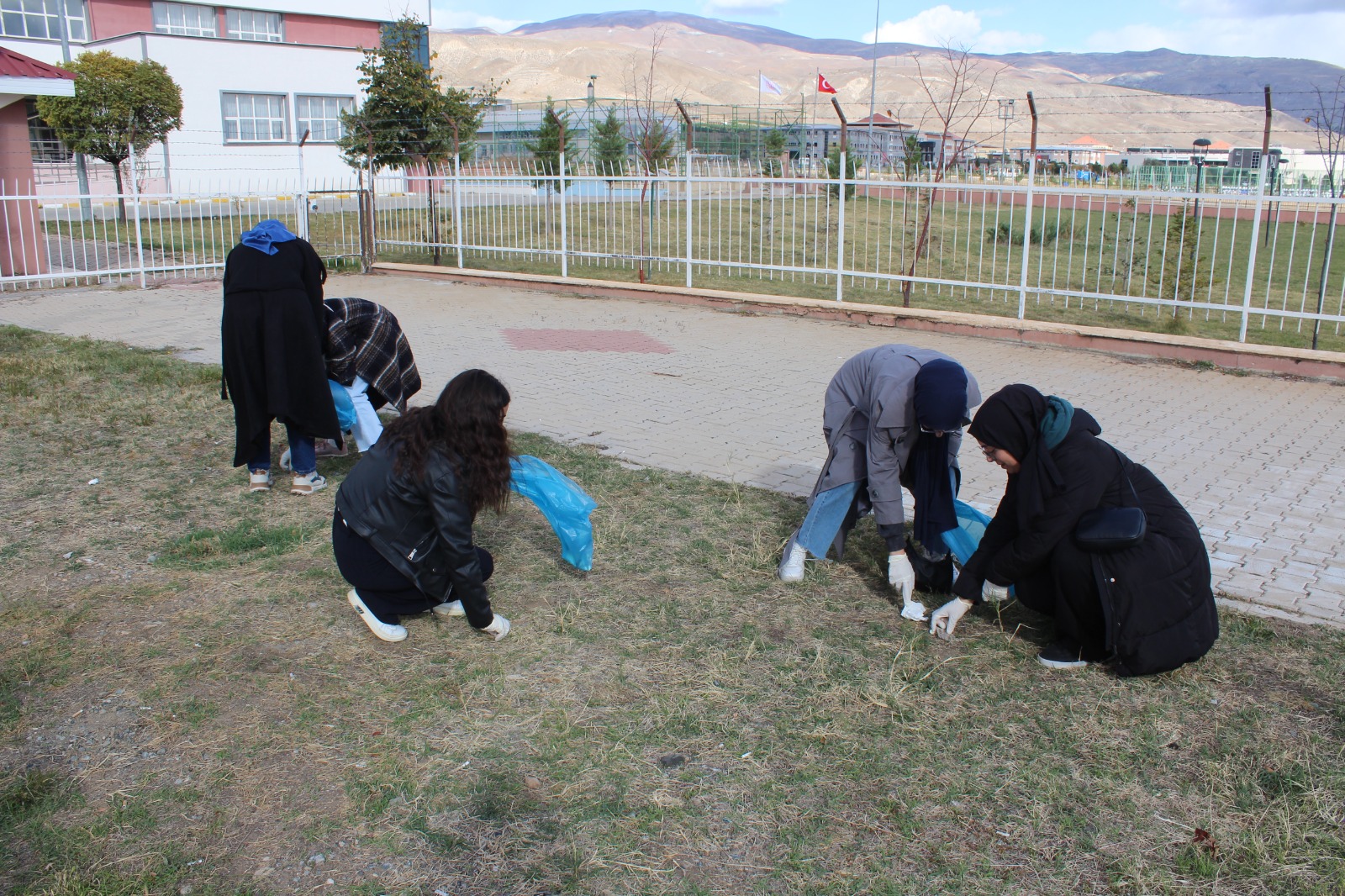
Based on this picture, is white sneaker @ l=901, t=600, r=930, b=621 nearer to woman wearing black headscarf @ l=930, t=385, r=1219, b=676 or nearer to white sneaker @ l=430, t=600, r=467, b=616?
woman wearing black headscarf @ l=930, t=385, r=1219, b=676

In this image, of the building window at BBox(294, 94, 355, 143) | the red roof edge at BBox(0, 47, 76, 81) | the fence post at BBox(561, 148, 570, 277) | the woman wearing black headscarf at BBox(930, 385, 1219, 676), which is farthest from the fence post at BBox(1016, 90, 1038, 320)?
the building window at BBox(294, 94, 355, 143)

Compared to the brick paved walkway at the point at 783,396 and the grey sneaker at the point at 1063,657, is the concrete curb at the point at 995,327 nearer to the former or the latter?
the brick paved walkway at the point at 783,396

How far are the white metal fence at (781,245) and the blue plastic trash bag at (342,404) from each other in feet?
22.1

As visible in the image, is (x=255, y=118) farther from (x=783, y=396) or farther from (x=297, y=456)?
(x=297, y=456)

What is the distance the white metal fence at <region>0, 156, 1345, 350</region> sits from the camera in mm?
11414

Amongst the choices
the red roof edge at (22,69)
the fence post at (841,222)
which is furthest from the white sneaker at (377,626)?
the red roof edge at (22,69)

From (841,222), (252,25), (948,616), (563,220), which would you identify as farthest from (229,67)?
(948,616)

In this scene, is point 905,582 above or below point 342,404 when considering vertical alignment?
below

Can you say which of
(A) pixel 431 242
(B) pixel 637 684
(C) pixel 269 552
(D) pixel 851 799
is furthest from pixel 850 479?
Result: (A) pixel 431 242

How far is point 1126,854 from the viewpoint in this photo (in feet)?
9.09

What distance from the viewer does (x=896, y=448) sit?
13.6 ft

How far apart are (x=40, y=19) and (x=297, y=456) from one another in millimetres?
34500

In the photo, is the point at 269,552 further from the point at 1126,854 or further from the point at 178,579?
the point at 1126,854

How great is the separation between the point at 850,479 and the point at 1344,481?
11.6ft
